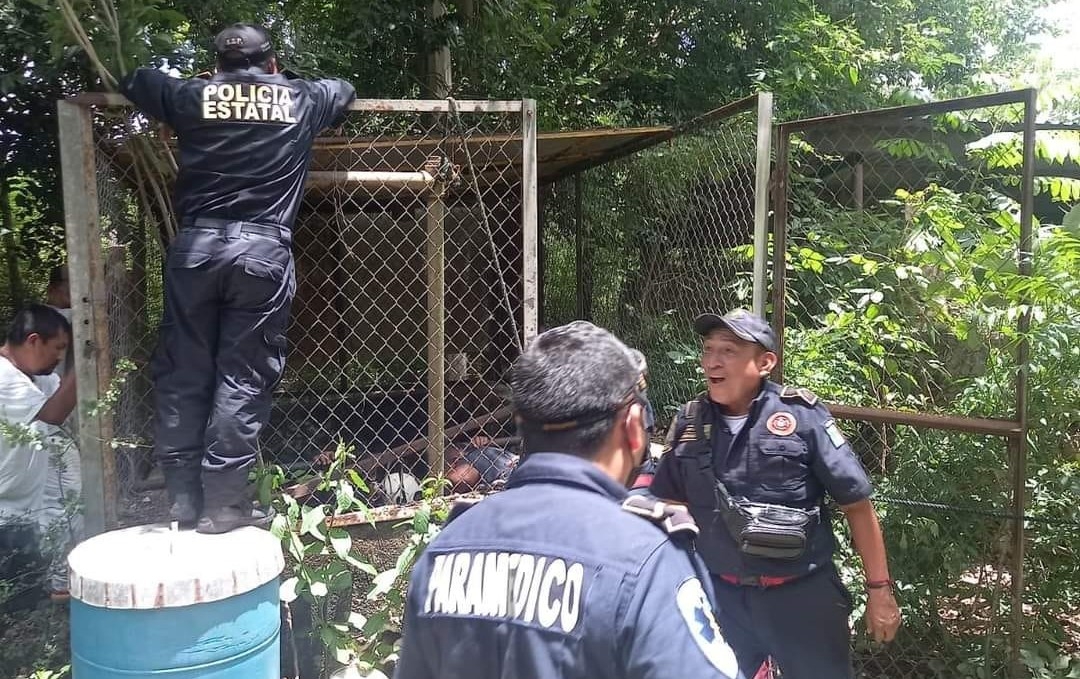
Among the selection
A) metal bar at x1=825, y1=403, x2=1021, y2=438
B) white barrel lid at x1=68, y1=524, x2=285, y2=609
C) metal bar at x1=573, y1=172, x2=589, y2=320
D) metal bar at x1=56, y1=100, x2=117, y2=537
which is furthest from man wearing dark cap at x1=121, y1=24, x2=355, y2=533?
metal bar at x1=573, y1=172, x2=589, y2=320

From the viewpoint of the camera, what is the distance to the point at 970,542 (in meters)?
Result: 2.93

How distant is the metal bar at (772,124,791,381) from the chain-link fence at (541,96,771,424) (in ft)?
0.22

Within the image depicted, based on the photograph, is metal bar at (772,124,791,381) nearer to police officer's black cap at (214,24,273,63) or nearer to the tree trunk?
police officer's black cap at (214,24,273,63)

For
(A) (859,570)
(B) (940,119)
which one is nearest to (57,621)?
(A) (859,570)

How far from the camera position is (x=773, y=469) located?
238 cm

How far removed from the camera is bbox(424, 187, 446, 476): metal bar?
129 inches

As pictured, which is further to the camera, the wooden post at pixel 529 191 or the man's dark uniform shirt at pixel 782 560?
the wooden post at pixel 529 191

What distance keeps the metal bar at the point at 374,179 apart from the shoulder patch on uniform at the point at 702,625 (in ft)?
7.43

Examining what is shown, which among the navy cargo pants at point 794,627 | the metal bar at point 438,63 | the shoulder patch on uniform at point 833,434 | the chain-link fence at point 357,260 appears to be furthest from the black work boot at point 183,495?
the metal bar at point 438,63

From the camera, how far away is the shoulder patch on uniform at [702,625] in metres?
1.16

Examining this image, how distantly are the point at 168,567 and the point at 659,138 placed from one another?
3.05m

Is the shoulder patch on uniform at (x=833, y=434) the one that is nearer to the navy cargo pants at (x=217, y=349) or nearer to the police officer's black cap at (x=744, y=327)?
the police officer's black cap at (x=744, y=327)

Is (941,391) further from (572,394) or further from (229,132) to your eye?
(229,132)

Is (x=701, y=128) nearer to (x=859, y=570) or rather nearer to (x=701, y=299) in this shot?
(x=701, y=299)
